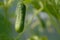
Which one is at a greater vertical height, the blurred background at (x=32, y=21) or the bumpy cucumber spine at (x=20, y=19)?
the blurred background at (x=32, y=21)

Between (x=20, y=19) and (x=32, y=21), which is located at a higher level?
(x=32, y=21)

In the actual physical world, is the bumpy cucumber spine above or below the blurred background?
below

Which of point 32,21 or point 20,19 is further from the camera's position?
point 32,21

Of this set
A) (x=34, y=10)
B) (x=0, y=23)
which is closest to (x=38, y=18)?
(x=34, y=10)

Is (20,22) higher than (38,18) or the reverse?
the reverse

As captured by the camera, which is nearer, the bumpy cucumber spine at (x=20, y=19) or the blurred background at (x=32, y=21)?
the bumpy cucumber spine at (x=20, y=19)

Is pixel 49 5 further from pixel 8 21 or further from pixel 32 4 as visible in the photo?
pixel 8 21

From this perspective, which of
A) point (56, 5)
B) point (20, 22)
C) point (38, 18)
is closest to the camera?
point (20, 22)

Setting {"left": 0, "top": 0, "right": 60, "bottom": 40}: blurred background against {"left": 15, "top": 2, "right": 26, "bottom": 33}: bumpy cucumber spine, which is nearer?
{"left": 15, "top": 2, "right": 26, "bottom": 33}: bumpy cucumber spine
